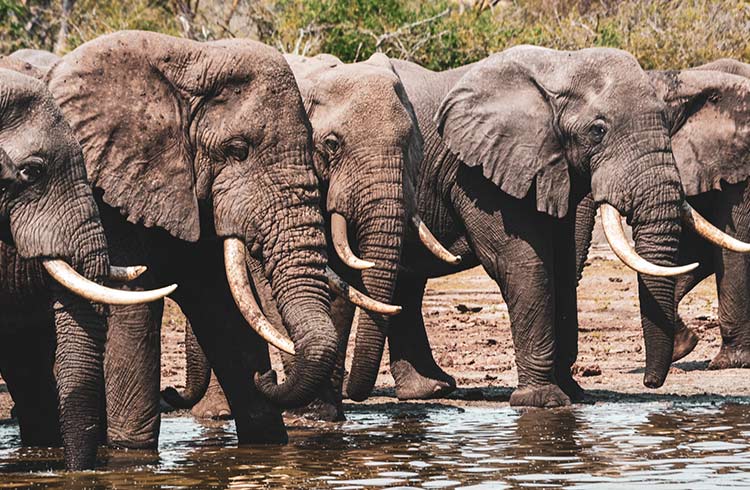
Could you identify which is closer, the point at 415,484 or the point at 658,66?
the point at 415,484

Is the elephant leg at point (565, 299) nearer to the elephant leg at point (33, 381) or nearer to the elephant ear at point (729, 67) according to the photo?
the elephant ear at point (729, 67)

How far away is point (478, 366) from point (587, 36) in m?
Answer: 12.2

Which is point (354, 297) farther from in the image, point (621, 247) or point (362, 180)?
point (621, 247)

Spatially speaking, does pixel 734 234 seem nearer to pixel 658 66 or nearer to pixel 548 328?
pixel 548 328

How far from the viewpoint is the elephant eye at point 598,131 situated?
10797 mm

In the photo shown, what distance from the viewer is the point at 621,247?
35.3 feet

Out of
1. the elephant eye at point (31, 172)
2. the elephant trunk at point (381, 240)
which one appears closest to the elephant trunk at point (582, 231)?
the elephant trunk at point (381, 240)

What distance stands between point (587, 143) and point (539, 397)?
148cm

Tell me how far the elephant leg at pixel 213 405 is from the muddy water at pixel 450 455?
0.37ft

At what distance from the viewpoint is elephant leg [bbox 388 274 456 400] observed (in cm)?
1173

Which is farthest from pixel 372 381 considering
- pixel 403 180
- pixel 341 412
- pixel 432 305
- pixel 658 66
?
pixel 658 66

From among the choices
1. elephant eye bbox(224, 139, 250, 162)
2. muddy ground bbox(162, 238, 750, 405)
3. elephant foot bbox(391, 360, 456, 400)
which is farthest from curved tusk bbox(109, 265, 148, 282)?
elephant foot bbox(391, 360, 456, 400)

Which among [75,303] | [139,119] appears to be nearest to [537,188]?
[139,119]

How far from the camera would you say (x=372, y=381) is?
34.4ft
